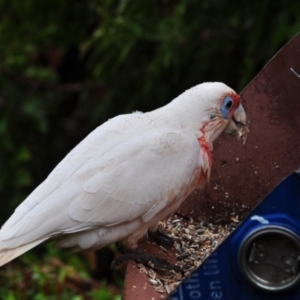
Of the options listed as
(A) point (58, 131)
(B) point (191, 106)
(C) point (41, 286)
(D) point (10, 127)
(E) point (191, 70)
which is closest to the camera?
(B) point (191, 106)

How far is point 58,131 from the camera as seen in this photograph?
4.62 metres

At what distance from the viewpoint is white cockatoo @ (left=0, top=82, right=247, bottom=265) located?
2.13 m

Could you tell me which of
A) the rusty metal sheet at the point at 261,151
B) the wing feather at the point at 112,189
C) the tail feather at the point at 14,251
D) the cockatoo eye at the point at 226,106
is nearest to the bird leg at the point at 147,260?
the wing feather at the point at 112,189

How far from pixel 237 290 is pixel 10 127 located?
2.94 m

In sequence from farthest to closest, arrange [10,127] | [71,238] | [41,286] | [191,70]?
[10,127] → [191,70] → [41,286] → [71,238]

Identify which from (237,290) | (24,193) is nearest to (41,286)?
(24,193)

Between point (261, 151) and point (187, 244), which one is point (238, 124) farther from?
point (187, 244)

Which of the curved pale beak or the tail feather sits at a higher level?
the curved pale beak

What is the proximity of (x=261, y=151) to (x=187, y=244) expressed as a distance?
458 millimetres

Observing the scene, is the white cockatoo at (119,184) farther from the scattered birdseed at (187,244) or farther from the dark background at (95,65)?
the dark background at (95,65)

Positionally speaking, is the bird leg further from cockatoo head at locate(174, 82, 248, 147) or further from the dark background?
the dark background

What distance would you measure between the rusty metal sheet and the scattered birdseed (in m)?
0.05

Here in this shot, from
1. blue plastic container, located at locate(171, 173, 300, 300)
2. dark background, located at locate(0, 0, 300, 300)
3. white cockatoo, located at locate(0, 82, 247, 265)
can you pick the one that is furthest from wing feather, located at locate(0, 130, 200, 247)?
dark background, located at locate(0, 0, 300, 300)

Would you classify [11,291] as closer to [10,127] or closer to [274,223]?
[10,127]
